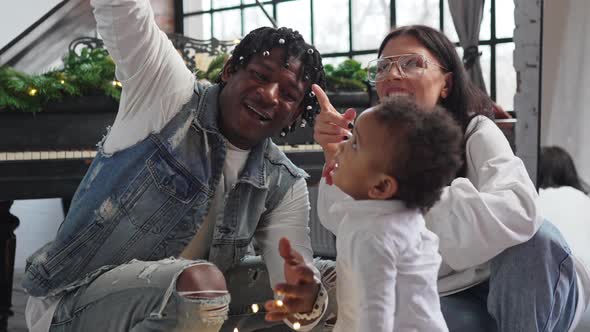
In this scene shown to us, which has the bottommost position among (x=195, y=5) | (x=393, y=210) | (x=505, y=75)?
(x=505, y=75)

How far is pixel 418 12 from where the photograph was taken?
17.2 feet

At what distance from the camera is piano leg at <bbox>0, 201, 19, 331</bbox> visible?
3248 millimetres

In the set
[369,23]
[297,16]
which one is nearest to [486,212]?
[369,23]

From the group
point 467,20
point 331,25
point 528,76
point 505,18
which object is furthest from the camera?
point 331,25

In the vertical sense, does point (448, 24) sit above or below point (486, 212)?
above

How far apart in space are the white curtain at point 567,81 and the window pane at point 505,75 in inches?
28.8

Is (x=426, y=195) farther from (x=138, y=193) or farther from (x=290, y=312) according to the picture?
(x=138, y=193)

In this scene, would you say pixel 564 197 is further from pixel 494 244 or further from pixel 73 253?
pixel 73 253

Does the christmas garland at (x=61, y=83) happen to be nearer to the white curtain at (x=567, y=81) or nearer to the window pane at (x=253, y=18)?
the white curtain at (x=567, y=81)

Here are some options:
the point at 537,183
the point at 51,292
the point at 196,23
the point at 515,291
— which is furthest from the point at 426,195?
the point at 196,23

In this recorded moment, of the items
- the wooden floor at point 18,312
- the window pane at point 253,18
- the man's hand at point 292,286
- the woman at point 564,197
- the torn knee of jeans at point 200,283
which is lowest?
the wooden floor at point 18,312

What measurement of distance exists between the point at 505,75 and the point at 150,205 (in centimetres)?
346

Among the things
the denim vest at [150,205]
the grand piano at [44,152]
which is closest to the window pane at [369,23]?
the grand piano at [44,152]

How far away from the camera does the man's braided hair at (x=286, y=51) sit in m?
2.08
